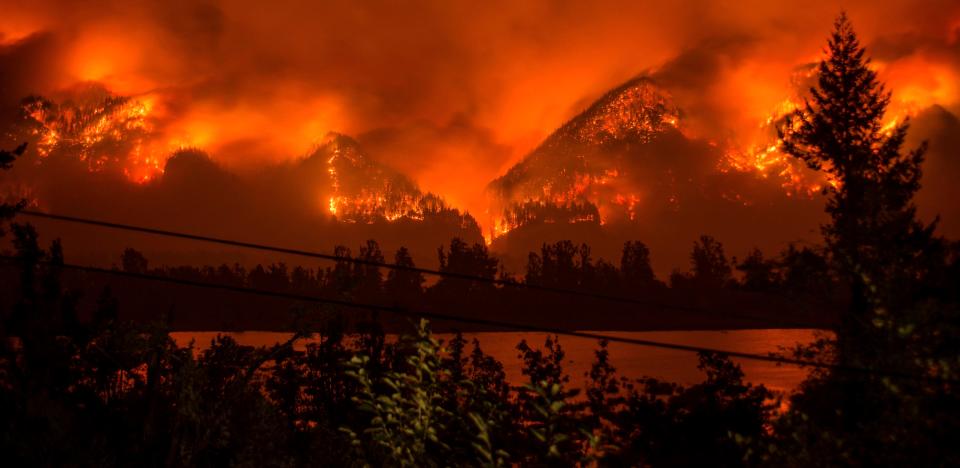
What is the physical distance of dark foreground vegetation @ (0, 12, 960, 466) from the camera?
11703mm

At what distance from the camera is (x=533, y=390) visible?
29.4 feet

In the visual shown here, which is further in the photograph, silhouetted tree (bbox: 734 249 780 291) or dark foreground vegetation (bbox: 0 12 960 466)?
silhouetted tree (bbox: 734 249 780 291)

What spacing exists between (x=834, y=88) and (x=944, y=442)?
41.1 meters

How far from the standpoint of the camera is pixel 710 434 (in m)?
42.6

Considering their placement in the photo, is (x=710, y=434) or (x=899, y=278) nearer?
(x=899, y=278)

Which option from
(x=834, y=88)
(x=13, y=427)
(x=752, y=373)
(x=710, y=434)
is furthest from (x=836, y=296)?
(x=752, y=373)

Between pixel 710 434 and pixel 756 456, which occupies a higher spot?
pixel 756 456

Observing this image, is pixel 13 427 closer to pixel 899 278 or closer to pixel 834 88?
pixel 899 278

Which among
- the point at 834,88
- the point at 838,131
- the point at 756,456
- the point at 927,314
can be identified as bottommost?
the point at 756,456

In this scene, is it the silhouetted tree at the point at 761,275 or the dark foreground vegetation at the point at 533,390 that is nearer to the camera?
the dark foreground vegetation at the point at 533,390

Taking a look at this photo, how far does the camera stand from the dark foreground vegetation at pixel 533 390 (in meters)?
11.7

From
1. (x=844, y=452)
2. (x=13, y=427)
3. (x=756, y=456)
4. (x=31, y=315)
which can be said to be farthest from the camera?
(x=31, y=315)

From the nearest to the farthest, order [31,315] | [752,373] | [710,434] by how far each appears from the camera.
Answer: [31,315], [710,434], [752,373]

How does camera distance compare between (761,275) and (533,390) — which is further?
(761,275)
